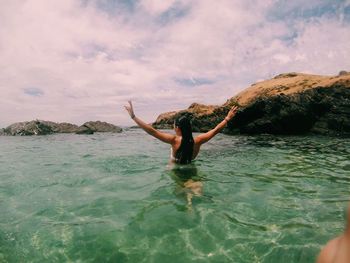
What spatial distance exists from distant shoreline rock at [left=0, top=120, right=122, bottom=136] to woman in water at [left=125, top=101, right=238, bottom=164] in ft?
109

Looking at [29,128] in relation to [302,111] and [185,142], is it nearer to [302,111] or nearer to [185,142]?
[302,111]

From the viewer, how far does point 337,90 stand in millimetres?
26656

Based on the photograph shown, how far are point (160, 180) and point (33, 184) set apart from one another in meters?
3.55

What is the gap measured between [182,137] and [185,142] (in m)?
0.19

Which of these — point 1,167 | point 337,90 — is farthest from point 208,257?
point 337,90

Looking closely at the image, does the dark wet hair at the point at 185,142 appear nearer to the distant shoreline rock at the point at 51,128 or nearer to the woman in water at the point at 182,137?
the woman in water at the point at 182,137

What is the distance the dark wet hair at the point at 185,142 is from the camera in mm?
7997

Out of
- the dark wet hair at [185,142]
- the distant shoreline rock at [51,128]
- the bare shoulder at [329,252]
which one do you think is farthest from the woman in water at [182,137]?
the distant shoreline rock at [51,128]

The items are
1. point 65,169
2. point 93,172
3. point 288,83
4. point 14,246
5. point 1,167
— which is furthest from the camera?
point 288,83

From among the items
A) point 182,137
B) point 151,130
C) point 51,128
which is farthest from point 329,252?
point 51,128

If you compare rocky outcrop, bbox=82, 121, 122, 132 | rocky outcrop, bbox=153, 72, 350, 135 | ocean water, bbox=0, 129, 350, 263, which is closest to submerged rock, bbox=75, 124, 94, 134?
rocky outcrop, bbox=82, 121, 122, 132

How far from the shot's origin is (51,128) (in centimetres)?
4516

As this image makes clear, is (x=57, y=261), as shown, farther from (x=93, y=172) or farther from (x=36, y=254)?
(x=93, y=172)

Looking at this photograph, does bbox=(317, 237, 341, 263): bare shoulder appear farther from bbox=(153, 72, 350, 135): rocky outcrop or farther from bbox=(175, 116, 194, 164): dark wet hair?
bbox=(153, 72, 350, 135): rocky outcrop
